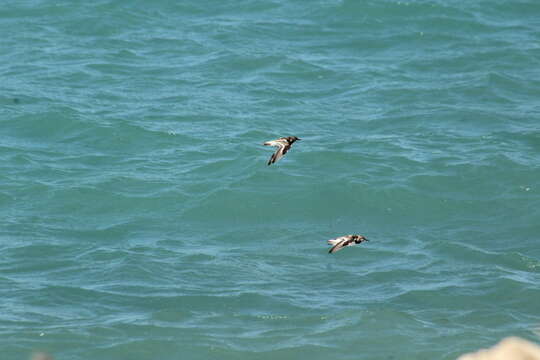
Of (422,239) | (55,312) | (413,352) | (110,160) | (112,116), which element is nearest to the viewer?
(413,352)

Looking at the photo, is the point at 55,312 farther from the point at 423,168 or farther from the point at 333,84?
the point at 333,84

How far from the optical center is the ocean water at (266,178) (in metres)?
15.4

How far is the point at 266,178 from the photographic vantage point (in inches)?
883

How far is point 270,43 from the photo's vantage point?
30.8 metres

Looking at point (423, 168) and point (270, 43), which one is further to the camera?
point (270, 43)

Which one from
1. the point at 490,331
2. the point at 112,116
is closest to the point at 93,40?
the point at 112,116

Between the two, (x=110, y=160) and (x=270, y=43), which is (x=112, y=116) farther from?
(x=270, y=43)

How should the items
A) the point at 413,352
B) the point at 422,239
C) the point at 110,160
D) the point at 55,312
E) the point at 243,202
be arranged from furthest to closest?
the point at 110,160 → the point at 243,202 → the point at 422,239 → the point at 55,312 → the point at 413,352

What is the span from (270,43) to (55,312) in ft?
54.8

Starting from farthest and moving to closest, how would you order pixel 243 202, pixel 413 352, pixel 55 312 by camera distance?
pixel 243 202
pixel 55 312
pixel 413 352

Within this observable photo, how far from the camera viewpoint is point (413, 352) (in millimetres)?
14320

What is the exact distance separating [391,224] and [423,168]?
2844mm

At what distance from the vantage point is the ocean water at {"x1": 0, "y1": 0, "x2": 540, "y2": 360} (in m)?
15.4

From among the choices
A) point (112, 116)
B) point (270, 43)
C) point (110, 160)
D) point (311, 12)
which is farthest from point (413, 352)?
point (311, 12)
